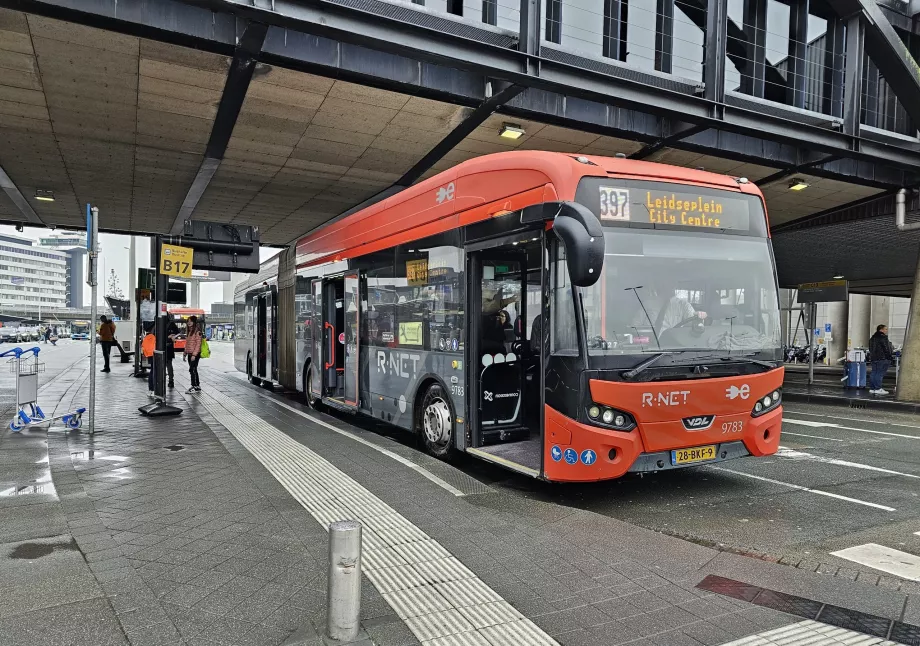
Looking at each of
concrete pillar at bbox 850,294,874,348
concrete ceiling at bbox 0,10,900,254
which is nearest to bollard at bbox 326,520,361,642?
concrete ceiling at bbox 0,10,900,254

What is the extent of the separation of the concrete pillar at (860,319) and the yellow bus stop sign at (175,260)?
137ft

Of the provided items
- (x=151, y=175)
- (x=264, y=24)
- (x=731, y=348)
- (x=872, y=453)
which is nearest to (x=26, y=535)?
(x=731, y=348)

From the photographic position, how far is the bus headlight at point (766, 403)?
→ 231 inches

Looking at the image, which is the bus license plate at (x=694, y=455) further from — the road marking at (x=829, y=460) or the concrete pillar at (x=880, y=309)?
the concrete pillar at (x=880, y=309)

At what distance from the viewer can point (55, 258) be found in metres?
154

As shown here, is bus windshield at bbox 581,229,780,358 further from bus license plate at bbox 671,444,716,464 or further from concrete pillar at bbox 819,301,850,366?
concrete pillar at bbox 819,301,850,366

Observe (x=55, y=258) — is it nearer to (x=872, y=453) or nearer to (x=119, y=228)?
(x=119, y=228)

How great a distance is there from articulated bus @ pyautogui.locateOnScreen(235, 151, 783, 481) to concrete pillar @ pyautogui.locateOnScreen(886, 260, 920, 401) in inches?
458

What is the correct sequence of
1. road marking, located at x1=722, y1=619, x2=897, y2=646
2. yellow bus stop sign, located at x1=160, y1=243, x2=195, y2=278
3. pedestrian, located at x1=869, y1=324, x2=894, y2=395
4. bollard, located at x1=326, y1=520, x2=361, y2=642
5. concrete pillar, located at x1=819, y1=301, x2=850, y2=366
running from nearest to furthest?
bollard, located at x1=326, y1=520, x2=361, y2=642 < road marking, located at x1=722, y1=619, x2=897, y2=646 < yellow bus stop sign, located at x1=160, y1=243, x2=195, y2=278 < pedestrian, located at x1=869, y1=324, x2=894, y2=395 < concrete pillar, located at x1=819, y1=301, x2=850, y2=366

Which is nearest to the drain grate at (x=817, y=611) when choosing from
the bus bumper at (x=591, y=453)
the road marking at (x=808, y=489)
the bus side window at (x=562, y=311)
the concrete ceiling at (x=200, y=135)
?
→ the bus bumper at (x=591, y=453)

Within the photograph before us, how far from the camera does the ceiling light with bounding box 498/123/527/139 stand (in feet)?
38.3

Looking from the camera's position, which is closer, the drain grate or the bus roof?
the drain grate

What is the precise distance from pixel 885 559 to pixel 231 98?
1037 cm

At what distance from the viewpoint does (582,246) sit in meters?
4.82
